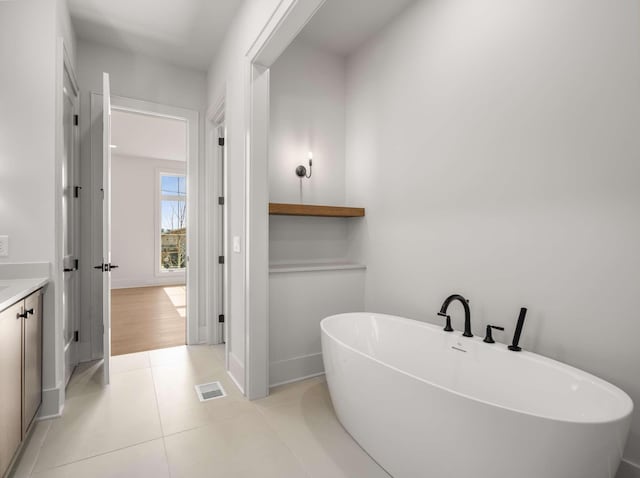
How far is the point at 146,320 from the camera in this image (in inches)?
171

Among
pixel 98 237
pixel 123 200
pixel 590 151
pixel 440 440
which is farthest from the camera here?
pixel 123 200

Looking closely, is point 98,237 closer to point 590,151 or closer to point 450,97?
point 450,97

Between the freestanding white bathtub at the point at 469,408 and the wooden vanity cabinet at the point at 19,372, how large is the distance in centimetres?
150

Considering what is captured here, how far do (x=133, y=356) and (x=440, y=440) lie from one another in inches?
111

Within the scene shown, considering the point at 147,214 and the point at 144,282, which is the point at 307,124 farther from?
the point at 144,282

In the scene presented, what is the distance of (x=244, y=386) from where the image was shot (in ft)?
7.79

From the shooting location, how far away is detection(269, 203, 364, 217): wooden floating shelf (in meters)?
2.63

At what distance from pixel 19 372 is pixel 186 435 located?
2.92ft

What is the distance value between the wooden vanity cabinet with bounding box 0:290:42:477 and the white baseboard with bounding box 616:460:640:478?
2.63 m

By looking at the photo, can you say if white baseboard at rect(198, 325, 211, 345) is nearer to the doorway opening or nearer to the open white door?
the open white door

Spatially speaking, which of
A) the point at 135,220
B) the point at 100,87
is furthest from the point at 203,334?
the point at 135,220

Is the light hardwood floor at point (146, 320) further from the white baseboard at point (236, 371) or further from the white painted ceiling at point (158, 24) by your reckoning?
the white painted ceiling at point (158, 24)

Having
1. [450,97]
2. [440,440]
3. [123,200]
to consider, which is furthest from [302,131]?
[123,200]

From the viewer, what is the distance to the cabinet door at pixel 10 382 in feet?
4.59
